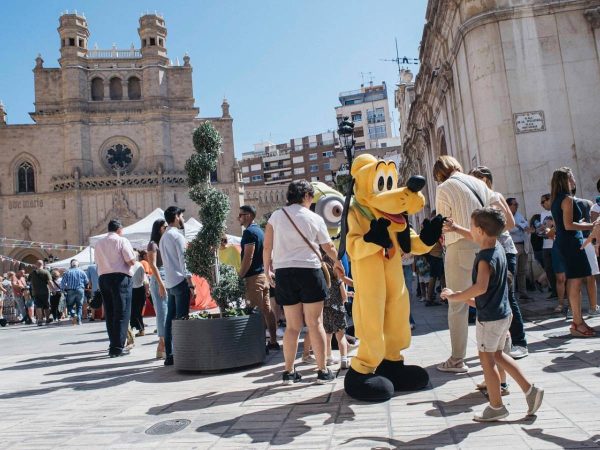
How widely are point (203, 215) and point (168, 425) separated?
3.09m

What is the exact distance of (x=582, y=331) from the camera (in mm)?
5195

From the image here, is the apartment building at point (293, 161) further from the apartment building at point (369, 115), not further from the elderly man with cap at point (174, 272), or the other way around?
the elderly man with cap at point (174, 272)

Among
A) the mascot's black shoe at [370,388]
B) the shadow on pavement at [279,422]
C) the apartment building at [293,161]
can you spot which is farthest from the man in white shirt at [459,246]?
the apartment building at [293,161]

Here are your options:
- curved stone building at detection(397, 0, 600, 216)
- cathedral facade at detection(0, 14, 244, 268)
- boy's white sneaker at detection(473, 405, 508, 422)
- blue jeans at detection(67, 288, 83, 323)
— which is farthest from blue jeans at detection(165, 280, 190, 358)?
cathedral facade at detection(0, 14, 244, 268)

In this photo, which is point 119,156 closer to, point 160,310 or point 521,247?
point 160,310

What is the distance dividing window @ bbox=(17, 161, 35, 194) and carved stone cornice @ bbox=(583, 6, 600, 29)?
129 feet

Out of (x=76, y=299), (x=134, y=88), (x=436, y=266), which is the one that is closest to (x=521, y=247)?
(x=436, y=266)

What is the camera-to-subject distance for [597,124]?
33.6 ft

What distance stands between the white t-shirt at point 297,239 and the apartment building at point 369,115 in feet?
204


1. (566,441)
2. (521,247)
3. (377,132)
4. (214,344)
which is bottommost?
(566,441)

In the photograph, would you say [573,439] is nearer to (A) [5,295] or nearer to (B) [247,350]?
(B) [247,350]

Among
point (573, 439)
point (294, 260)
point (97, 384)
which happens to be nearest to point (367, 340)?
point (294, 260)

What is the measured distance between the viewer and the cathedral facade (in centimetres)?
3862

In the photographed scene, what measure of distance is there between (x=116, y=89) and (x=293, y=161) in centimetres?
3847
